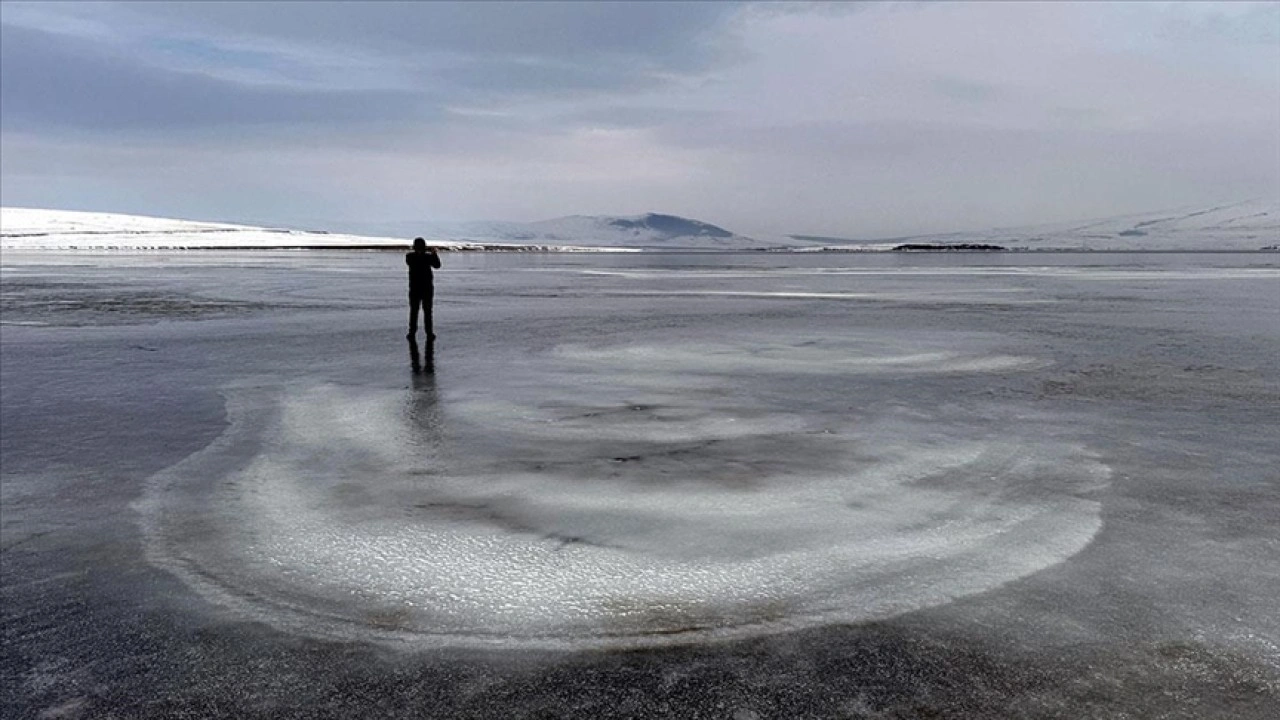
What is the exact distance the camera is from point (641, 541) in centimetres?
480

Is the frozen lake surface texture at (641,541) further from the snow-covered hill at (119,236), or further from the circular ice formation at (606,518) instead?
the snow-covered hill at (119,236)

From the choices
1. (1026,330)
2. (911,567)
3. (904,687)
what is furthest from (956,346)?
(904,687)

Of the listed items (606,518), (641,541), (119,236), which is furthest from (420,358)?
(119,236)

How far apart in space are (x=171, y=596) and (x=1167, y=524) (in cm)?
554

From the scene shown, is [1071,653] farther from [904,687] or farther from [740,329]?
[740,329]

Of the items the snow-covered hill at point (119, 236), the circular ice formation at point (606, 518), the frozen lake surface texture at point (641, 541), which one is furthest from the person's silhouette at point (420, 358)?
the snow-covered hill at point (119, 236)

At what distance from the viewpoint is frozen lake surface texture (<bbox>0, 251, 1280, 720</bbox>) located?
3277 millimetres

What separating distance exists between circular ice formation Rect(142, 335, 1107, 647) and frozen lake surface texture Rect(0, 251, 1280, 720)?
27 millimetres

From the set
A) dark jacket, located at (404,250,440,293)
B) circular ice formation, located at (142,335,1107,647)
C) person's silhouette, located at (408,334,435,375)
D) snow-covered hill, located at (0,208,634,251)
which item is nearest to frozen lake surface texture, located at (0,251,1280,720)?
circular ice formation, located at (142,335,1107,647)

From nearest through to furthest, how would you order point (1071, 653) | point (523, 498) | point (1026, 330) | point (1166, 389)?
point (1071, 653) → point (523, 498) → point (1166, 389) → point (1026, 330)

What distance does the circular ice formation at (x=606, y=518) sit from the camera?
156 inches

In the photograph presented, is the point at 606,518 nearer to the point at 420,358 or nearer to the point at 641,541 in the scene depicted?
the point at 641,541

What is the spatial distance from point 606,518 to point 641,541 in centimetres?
43

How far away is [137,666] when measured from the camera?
340 cm
